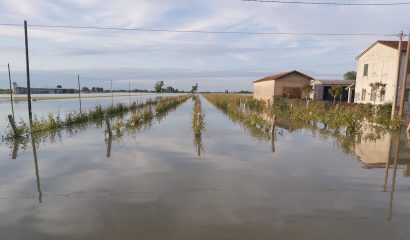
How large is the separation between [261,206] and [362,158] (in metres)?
6.04

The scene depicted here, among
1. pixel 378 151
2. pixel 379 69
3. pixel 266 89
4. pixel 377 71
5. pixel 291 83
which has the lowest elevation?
pixel 378 151

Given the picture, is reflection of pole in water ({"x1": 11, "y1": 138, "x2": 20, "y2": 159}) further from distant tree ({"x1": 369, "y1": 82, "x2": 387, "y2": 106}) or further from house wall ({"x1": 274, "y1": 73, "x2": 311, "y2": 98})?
house wall ({"x1": 274, "y1": 73, "x2": 311, "y2": 98})

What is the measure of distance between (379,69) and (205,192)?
93.6ft

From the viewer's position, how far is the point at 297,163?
9469 mm

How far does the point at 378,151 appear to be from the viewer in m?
11.3

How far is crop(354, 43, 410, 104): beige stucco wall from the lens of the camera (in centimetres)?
2680

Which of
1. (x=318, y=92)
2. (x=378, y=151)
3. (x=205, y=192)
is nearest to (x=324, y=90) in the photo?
(x=318, y=92)

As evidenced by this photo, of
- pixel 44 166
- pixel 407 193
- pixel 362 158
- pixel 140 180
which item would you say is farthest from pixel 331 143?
pixel 44 166

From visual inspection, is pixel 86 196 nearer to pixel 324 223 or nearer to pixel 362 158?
pixel 324 223

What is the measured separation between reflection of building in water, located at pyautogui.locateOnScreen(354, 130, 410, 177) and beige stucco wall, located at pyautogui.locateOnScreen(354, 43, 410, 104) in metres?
13.7

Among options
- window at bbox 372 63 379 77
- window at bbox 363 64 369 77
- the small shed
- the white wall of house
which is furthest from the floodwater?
the small shed

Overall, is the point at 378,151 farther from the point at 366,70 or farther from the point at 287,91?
the point at 287,91

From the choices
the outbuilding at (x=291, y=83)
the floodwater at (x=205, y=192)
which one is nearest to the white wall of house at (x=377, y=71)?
the outbuilding at (x=291, y=83)

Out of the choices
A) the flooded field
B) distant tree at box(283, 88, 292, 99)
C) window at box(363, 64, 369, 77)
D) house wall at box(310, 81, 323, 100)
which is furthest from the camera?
house wall at box(310, 81, 323, 100)
